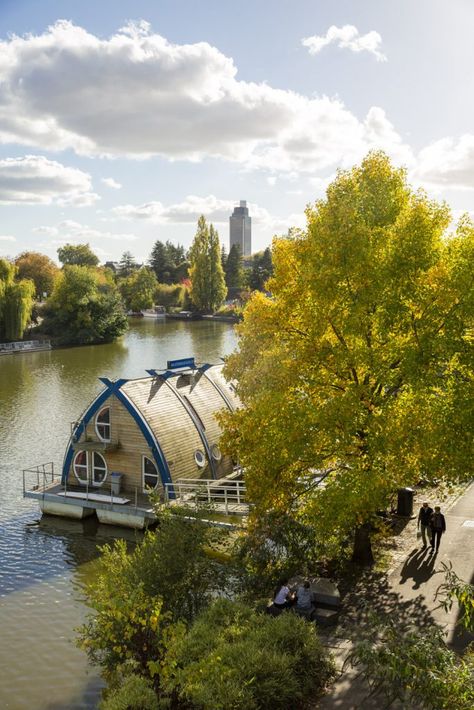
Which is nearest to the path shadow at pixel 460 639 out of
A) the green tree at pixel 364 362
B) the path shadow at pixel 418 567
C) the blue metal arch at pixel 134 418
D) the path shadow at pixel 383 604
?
the path shadow at pixel 383 604

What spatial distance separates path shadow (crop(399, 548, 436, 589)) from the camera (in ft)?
67.1

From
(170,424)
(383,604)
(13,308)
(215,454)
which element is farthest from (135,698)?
(13,308)

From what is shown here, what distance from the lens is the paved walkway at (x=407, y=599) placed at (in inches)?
572

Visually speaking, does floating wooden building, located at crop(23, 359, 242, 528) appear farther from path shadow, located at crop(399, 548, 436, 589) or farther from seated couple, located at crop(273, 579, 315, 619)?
seated couple, located at crop(273, 579, 315, 619)

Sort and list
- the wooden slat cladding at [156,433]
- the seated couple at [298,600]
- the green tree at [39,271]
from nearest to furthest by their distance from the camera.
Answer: the seated couple at [298,600] < the wooden slat cladding at [156,433] < the green tree at [39,271]

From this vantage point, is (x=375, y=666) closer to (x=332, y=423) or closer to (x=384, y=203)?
(x=332, y=423)

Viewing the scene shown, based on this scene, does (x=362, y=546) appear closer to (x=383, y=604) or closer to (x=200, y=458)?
(x=383, y=604)

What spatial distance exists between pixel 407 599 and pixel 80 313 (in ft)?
286

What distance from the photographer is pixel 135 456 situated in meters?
29.8

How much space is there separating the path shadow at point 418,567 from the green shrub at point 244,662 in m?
5.89

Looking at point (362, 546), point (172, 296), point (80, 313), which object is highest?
point (172, 296)

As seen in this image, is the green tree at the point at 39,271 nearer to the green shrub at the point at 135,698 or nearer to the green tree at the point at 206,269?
the green tree at the point at 206,269

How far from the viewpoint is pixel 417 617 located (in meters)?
17.8

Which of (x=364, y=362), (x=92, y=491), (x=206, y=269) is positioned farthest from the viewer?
(x=206, y=269)
